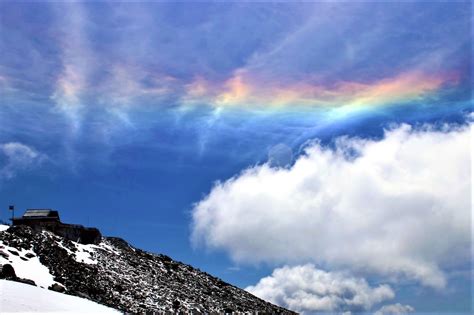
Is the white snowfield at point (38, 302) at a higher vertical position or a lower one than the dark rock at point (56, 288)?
lower

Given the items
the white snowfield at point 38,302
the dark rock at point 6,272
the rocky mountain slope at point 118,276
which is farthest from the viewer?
the rocky mountain slope at point 118,276

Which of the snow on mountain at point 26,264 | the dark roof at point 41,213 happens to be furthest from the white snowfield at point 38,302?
the dark roof at point 41,213

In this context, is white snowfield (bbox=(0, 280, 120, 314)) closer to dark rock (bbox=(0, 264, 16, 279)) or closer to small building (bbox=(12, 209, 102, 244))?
dark rock (bbox=(0, 264, 16, 279))

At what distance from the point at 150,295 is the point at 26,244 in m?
18.3

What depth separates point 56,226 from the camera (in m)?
83.0

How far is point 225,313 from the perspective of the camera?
258ft

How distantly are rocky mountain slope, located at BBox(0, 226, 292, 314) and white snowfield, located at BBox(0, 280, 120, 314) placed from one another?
4.03 meters

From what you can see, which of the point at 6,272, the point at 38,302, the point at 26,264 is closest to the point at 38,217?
the point at 26,264

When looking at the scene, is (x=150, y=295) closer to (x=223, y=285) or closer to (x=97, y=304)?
(x=97, y=304)

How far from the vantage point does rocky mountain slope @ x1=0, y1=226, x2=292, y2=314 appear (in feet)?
208

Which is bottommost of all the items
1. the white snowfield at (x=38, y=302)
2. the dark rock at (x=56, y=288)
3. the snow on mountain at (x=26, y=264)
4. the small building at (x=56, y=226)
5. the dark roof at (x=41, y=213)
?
the white snowfield at (x=38, y=302)

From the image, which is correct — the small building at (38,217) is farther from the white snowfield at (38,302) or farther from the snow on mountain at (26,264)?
the white snowfield at (38,302)

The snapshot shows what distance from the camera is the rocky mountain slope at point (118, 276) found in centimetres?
6353

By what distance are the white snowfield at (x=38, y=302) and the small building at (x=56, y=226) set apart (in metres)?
28.3
